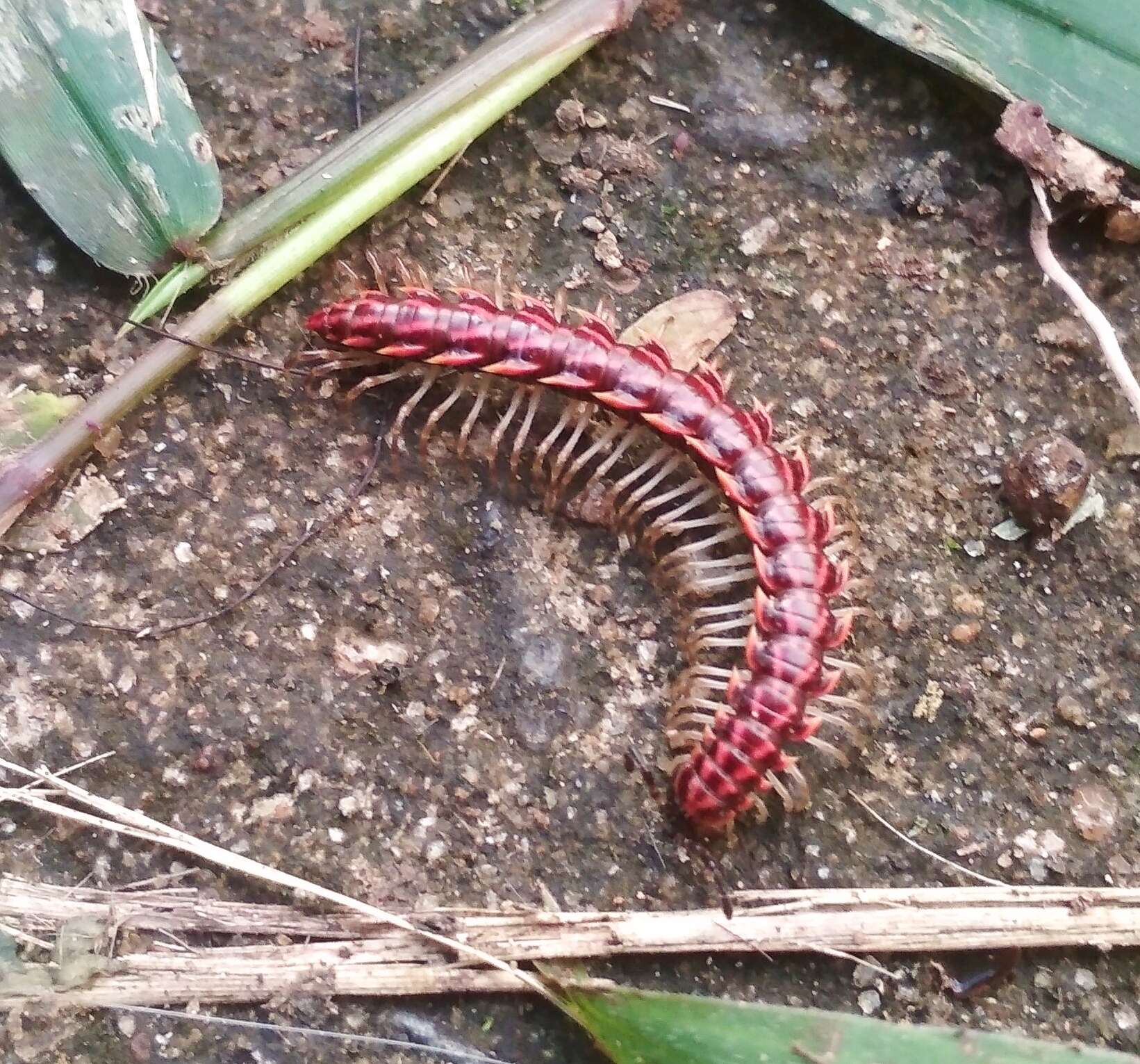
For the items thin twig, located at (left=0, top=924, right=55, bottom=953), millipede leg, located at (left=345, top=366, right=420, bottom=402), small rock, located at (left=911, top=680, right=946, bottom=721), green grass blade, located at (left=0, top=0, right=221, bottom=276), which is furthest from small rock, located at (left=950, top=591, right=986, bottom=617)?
thin twig, located at (left=0, top=924, right=55, bottom=953)

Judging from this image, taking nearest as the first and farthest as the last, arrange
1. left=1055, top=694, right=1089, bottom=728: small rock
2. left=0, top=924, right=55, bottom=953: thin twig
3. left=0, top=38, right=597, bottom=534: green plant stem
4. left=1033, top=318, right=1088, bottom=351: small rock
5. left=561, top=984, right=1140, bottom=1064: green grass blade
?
left=561, top=984, right=1140, bottom=1064: green grass blade → left=0, top=924, right=55, bottom=953: thin twig → left=0, top=38, right=597, bottom=534: green plant stem → left=1055, top=694, right=1089, bottom=728: small rock → left=1033, top=318, right=1088, bottom=351: small rock

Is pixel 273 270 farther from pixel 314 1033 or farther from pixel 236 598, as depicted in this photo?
pixel 314 1033

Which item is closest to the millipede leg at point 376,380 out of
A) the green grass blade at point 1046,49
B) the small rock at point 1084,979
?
the green grass blade at point 1046,49

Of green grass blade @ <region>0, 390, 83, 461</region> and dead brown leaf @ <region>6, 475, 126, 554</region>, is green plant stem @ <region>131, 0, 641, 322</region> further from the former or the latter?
dead brown leaf @ <region>6, 475, 126, 554</region>

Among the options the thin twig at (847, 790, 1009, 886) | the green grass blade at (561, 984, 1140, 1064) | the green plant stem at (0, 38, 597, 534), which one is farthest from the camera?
the thin twig at (847, 790, 1009, 886)

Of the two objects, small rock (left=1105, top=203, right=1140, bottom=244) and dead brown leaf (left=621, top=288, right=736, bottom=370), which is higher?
small rock (left=1105, top=203, right=1140, bottom=244)

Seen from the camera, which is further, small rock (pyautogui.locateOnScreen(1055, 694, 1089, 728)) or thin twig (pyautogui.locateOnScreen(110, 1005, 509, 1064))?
small rock (pyautogui.locateOnScreen(1055, 694, 1089, 728))

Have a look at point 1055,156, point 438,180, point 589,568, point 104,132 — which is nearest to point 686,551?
point 589,568
